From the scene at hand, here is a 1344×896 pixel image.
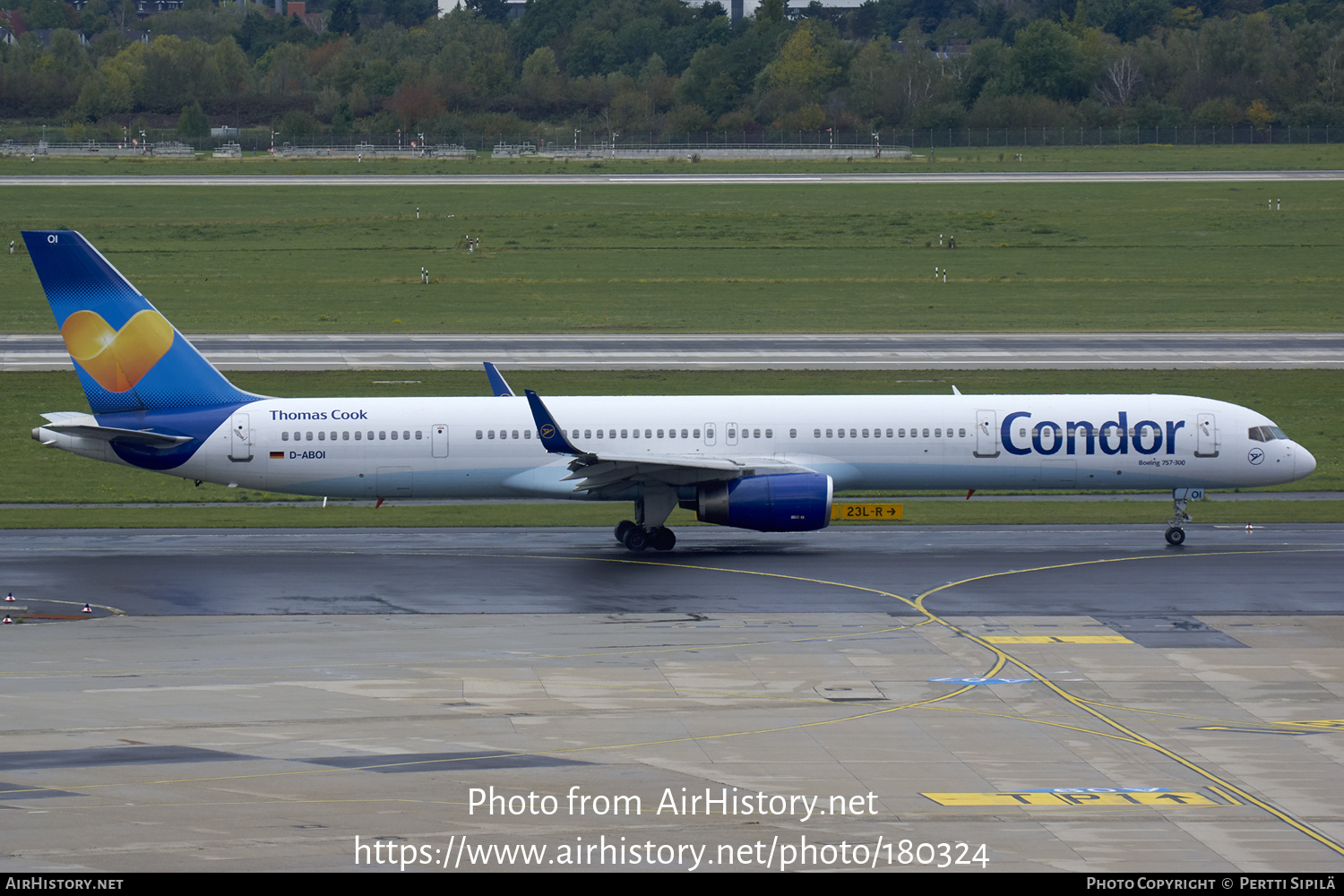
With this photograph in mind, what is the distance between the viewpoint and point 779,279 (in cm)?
9612

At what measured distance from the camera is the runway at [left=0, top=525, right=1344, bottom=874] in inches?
780

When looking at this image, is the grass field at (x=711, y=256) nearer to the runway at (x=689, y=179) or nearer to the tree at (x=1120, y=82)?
the runway at (x=689, y=179)

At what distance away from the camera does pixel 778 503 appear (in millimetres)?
40312

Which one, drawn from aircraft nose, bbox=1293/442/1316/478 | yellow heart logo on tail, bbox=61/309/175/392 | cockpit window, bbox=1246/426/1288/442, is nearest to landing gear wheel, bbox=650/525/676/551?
yellow heart logo on tail, bbox=61/309/175/392

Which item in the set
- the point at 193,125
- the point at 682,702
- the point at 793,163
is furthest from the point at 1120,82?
the point at 682,702

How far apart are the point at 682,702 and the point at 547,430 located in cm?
1379

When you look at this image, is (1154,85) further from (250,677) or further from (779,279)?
(250,677)

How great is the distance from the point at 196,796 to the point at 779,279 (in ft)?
254

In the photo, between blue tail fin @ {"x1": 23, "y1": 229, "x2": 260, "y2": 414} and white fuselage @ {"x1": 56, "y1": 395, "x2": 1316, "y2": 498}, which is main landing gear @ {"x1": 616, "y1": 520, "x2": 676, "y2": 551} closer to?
white fuselage @ {"x1": 56, "y1": 395, "x2": 1316, "y2": 498}

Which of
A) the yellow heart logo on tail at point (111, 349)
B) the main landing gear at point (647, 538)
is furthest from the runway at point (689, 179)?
the main landing gear at point (647, 538)

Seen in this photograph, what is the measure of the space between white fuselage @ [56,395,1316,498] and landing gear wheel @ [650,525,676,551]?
4.62ft

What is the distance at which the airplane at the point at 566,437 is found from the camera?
139 ft

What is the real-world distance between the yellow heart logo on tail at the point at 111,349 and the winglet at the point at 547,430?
10735 millimetres

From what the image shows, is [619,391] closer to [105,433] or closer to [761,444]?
[761,444]
